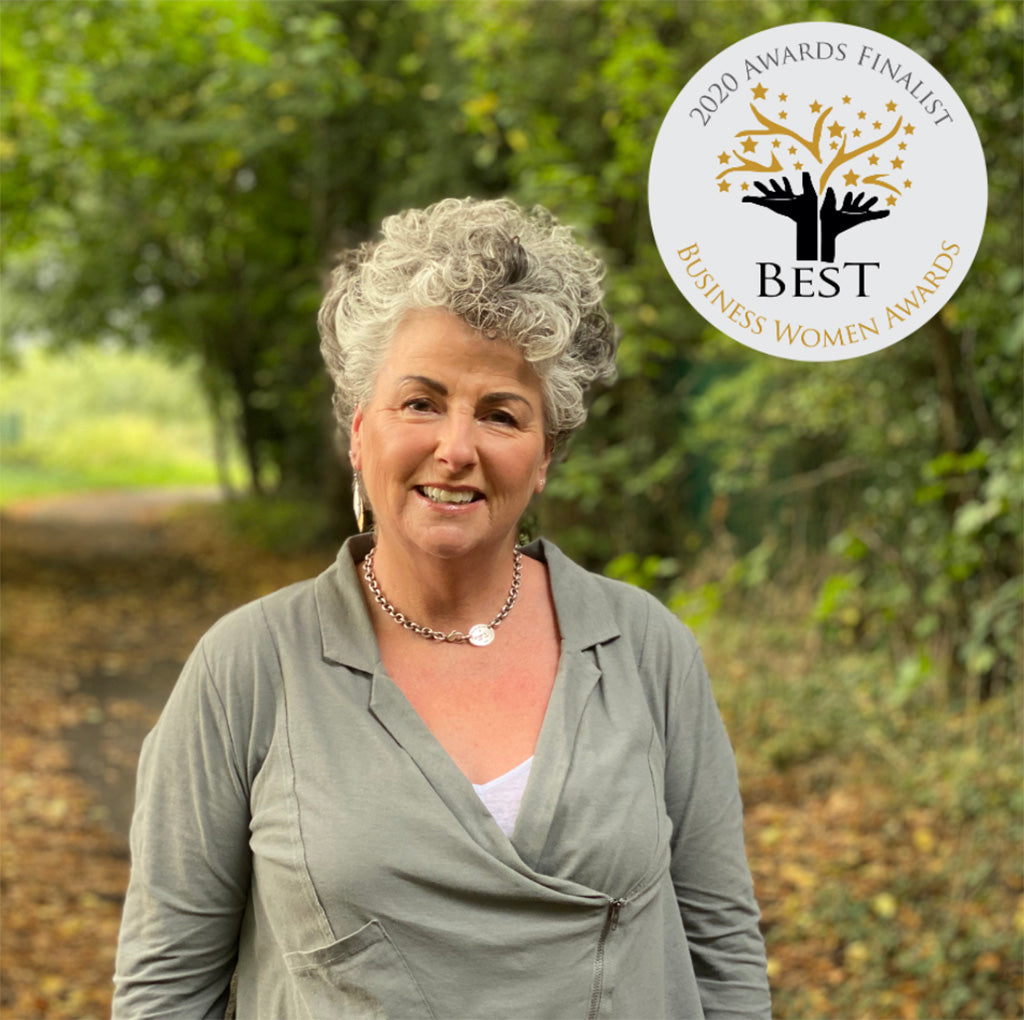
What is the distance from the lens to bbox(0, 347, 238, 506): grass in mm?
30016

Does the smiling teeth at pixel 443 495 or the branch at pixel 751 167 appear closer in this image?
the smiling teeth at pixel 443 495

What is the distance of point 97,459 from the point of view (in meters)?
31.8

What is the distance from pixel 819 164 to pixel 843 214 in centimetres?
9

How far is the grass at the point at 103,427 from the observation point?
98.5 ft

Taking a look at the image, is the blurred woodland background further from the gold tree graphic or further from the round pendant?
the gold tree graphic

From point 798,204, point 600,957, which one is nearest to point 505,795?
point 600,957

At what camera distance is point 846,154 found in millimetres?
1950

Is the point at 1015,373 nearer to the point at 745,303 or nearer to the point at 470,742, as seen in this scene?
the point at 745,303

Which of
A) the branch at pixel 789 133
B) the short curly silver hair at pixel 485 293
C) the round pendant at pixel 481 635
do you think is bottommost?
the round pendant at pixel 481 635

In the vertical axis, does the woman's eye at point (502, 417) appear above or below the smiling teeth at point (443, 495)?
above

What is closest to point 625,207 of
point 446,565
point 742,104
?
point 742,104

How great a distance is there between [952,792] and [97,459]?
30.1m

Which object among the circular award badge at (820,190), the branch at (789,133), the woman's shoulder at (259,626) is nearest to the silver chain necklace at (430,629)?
the woman's shoulder at (259,626)

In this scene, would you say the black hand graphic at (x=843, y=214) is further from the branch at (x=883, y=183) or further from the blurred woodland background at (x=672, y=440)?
the blurred woodland background at (x=672, y=440)
